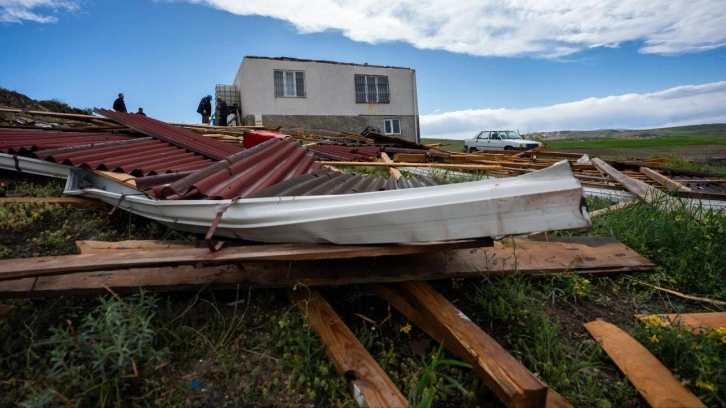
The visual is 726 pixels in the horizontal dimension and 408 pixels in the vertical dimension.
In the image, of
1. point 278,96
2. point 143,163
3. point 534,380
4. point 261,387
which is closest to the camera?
point 534,380

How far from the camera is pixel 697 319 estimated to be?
6.72 feet

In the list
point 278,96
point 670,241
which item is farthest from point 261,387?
point 278,96

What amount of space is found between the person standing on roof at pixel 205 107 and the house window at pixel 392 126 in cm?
947

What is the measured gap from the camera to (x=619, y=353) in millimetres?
1807

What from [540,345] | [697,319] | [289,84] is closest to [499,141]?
[289,84]

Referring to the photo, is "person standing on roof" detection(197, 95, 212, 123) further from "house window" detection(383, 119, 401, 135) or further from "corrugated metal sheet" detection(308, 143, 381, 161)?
"corrugated metal sheet" detection(308, 143, 381, 161)

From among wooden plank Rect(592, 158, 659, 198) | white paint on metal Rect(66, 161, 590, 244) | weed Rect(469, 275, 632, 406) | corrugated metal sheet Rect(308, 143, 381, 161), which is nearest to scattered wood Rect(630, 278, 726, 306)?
weed Rect(469, 275, 632, 406)

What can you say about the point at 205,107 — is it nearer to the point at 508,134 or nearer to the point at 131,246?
the point at 508,134

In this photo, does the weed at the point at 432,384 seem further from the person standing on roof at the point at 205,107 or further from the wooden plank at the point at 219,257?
the person standing on roof at the point at 205,107

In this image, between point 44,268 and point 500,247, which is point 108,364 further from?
point 500,247

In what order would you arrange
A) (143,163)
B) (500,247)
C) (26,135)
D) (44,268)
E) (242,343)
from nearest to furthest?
(44,268) → (242,343) → (500,247) → (143,163) → (26,135)

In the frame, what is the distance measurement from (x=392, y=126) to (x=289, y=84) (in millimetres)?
6376

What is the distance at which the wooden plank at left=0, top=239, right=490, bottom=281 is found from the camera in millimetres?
1668

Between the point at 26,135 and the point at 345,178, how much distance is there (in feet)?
14.1
